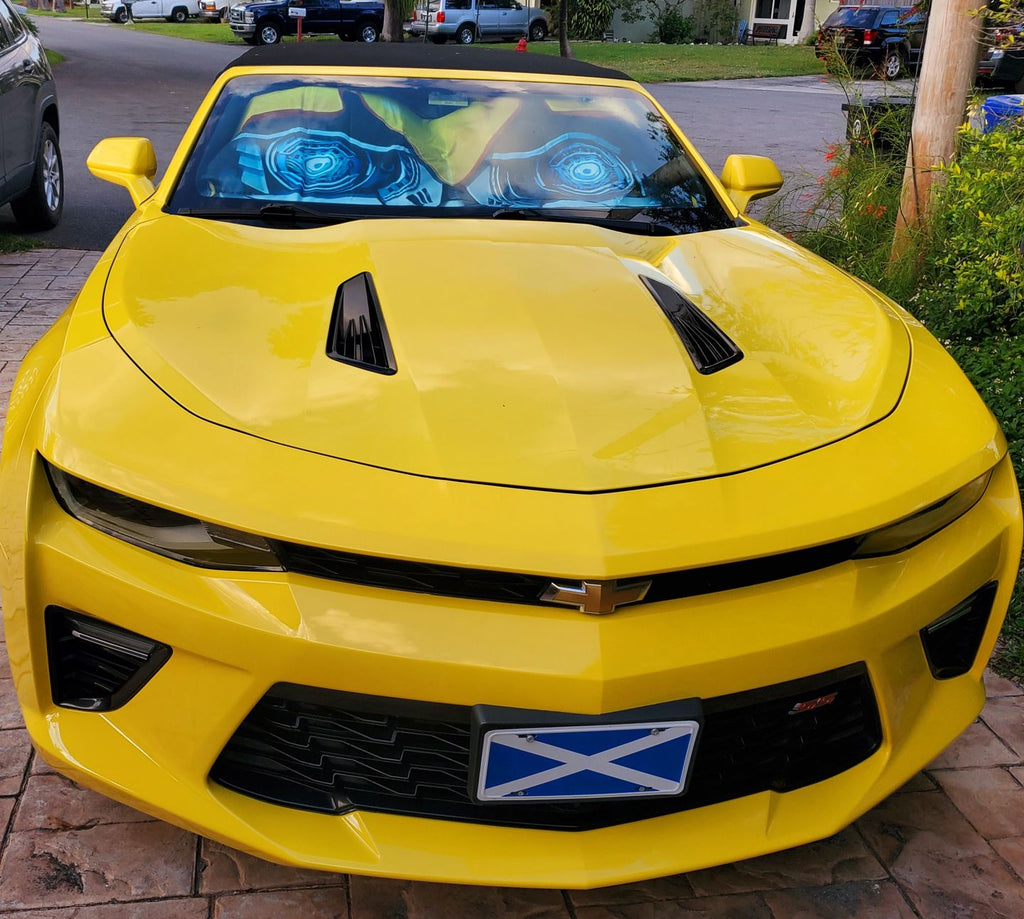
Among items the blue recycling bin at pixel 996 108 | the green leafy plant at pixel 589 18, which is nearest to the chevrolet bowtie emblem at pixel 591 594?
the blue recycling bin at pixel 996 108

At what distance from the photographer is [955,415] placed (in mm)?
1929

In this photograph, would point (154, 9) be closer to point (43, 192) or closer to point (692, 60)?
point (692, 60)

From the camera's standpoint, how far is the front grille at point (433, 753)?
154cm

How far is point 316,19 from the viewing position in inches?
1028

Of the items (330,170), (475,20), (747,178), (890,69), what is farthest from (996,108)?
(475,20)

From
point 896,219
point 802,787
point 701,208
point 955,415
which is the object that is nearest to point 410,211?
point 701,208

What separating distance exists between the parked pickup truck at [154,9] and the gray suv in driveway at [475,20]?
13.8 metres

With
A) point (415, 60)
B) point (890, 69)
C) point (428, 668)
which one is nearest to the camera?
point (428, 668)

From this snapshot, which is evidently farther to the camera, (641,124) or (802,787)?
(641,124)

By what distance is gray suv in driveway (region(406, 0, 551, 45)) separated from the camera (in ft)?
87.5

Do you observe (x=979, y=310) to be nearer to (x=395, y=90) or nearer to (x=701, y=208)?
(x=701, y=208)

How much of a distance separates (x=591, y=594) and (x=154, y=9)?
4198 cm

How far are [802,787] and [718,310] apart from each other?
3.19 ft

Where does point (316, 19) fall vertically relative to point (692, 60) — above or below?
above
